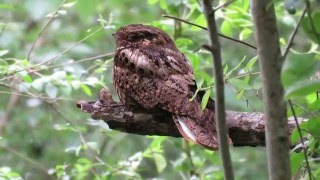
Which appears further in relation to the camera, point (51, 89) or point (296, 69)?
point (51, 89)

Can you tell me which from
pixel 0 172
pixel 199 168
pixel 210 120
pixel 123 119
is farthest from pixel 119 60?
pixel 199 168

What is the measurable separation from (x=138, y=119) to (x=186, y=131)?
24cm

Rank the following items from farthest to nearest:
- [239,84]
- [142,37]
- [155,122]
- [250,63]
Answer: [142,37], [155,122], [250,63], [239,84]

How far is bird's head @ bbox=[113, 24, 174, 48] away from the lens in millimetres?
2609

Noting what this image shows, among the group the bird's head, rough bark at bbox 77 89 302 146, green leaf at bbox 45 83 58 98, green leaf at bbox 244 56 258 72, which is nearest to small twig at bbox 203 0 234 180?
green leaf at bbox 244 56 258 72

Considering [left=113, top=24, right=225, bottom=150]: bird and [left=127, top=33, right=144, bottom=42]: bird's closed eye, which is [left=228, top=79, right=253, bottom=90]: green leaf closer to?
[left=113, top=24, right=225, bottom=150]: bird

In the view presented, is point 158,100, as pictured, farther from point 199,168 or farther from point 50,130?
point 50,130

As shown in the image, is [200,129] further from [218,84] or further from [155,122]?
[218,84]

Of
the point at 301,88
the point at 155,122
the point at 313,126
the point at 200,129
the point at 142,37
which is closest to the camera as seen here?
the point at 301,88

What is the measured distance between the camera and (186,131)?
210cm

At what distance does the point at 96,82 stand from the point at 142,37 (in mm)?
496

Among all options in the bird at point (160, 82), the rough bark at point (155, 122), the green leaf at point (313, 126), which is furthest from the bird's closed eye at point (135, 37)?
the green leaf at point (313, 126)

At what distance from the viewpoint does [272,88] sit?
3.76 feet

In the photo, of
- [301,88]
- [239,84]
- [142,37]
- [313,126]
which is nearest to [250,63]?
[239,84]
